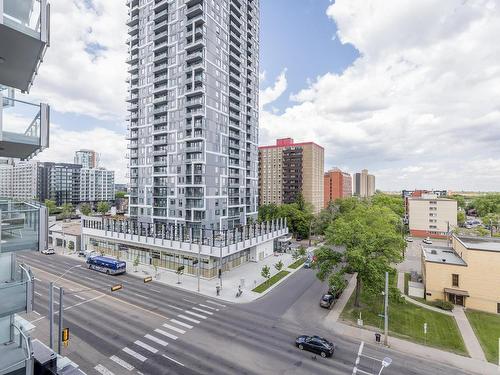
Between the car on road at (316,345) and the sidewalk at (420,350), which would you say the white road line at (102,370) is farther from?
the sidewalk at (420,350)

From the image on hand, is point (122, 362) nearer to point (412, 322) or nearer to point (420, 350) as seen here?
point (420, 350)

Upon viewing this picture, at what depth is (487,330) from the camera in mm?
28578

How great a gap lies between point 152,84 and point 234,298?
5025 centimetres

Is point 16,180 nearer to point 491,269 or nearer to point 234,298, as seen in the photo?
point 234,298

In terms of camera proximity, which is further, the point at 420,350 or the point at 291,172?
the point at 291,172

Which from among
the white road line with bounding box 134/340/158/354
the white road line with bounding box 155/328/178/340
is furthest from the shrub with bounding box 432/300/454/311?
the white road line with bounding box 134/340/158/354

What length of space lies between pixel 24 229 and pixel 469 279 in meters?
47.1

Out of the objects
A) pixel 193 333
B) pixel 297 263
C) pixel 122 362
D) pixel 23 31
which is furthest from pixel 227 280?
pixel 23 31

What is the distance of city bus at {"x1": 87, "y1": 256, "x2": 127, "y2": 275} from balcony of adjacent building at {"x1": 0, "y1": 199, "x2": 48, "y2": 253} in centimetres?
3792

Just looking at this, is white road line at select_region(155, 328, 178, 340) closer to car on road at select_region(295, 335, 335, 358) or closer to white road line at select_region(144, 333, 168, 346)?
white road line at select_region(144, 333, 168, 346)

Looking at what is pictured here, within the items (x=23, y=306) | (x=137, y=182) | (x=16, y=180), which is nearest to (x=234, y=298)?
(x=23, y=306)

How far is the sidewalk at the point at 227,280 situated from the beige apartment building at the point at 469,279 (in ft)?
70.7

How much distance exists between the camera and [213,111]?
54969mm

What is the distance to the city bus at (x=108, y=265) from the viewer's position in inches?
1722
